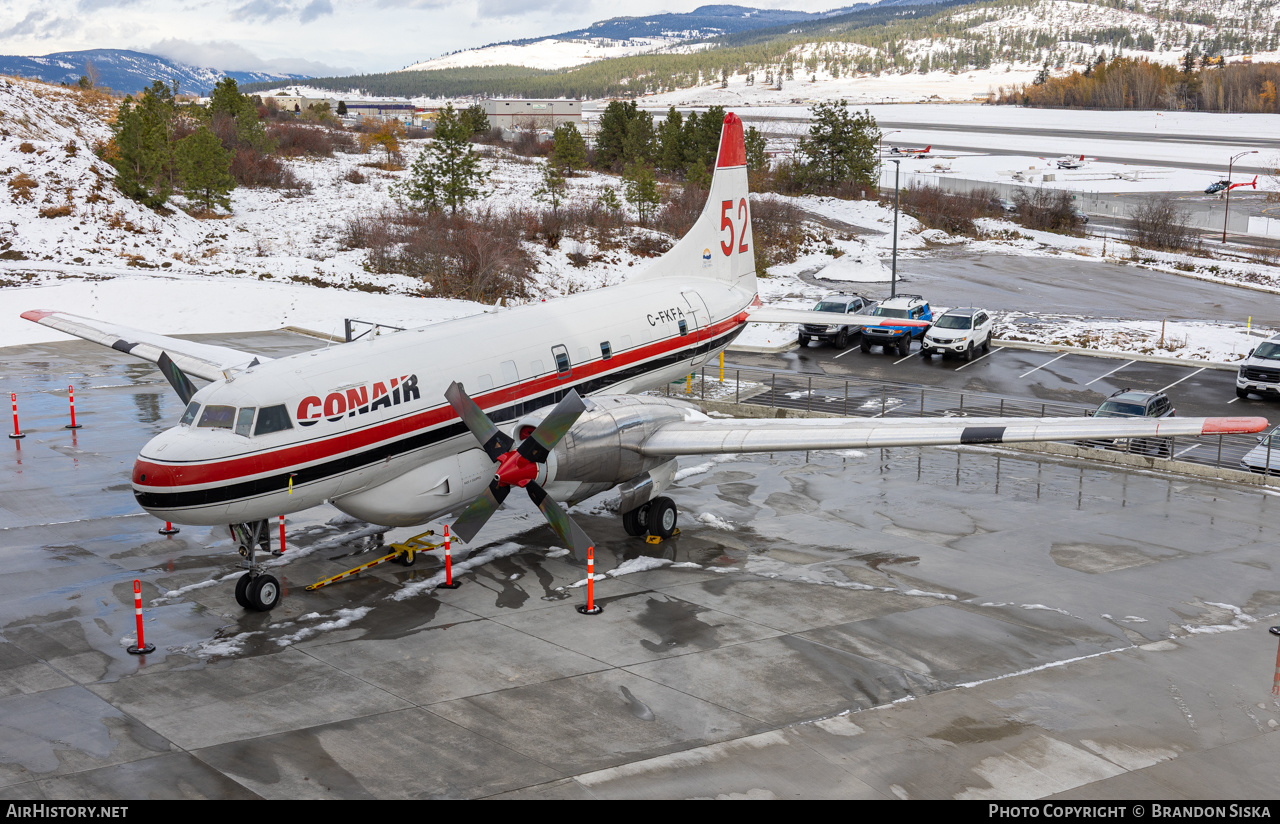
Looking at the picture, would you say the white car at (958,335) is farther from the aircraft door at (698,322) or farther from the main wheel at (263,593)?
the main wheel at (263,593)

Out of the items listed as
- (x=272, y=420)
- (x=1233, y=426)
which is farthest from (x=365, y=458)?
(x=1233, y=426)

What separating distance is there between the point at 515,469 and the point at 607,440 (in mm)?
2406

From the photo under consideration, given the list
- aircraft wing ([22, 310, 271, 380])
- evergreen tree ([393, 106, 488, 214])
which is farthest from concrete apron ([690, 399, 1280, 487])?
evergreen tree ([393, 106, 488, 214])

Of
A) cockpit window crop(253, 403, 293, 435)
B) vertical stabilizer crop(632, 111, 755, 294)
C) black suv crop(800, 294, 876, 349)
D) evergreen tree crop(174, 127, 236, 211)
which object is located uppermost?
evergreen tree crop(174, 127, 236, 211)

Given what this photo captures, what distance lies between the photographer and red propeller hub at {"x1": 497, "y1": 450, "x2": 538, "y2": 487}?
746 inches

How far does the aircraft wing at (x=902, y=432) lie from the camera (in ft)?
57.1

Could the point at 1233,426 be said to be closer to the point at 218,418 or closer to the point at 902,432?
the point at 902,432

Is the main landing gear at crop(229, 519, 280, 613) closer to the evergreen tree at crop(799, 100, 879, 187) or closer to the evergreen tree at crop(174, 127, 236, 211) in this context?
the evergreen tree at crop(174, 127, 236, 211)

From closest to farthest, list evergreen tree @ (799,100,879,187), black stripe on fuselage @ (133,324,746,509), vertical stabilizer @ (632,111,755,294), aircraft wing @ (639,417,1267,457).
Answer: black stripe on fuselage @ (133,324,746,509)
aircraft wing @ (639,417,1267,457)
vertical stabilizer @ (632,111,755,294)
evergreen tree @ (799,100,879,187)

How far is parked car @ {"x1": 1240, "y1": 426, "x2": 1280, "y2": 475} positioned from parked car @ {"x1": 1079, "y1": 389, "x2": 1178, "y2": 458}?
219 cm

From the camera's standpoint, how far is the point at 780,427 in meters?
21.1
